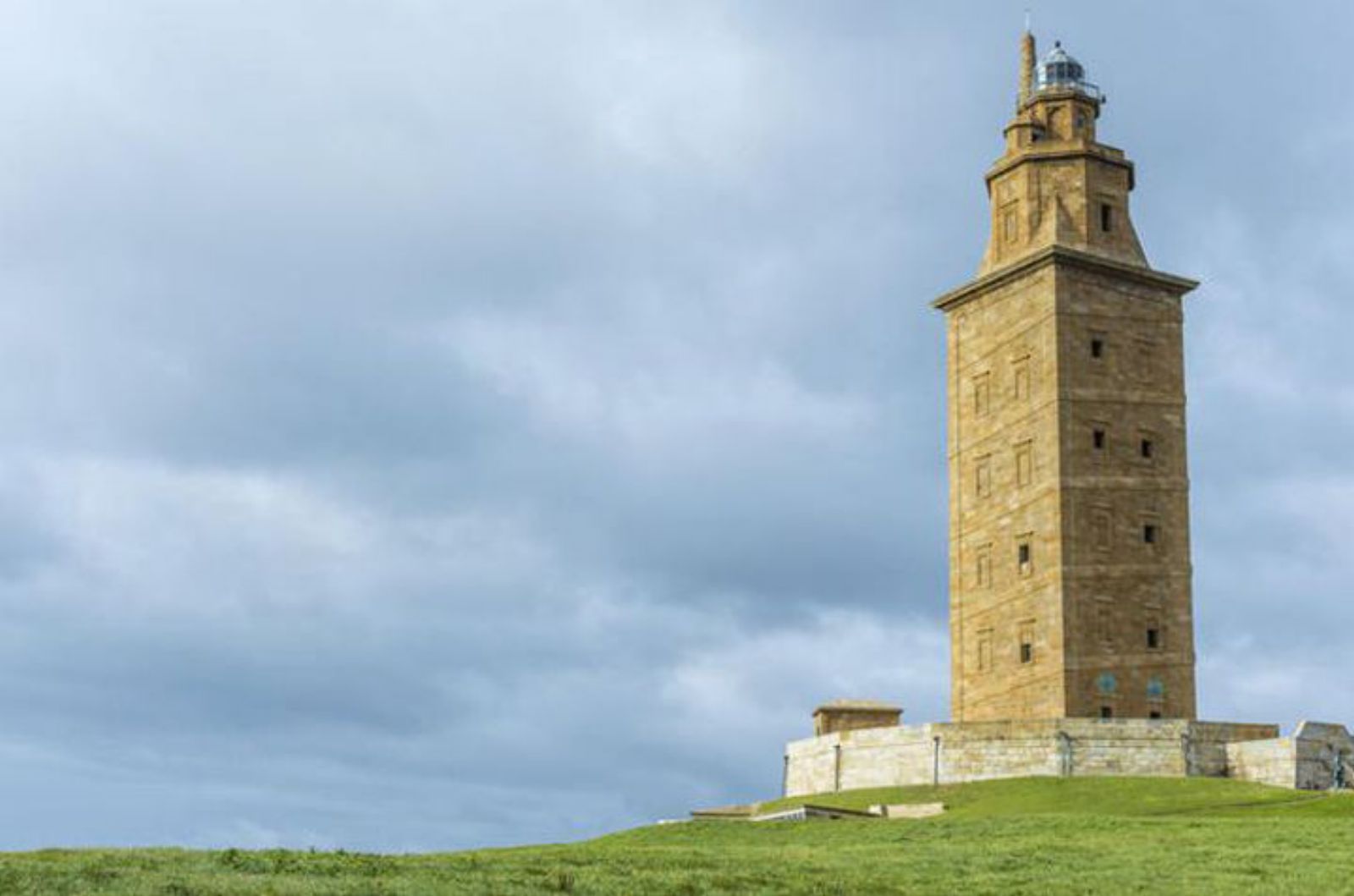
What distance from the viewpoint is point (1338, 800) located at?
51500 mm

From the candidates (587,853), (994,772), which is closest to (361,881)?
(587,853)

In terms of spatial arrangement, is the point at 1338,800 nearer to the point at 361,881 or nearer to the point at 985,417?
the point at 985,417

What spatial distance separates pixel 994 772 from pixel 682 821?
43.2ft

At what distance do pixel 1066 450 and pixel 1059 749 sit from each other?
38.8 ft

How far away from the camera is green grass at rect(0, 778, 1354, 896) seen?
2711 centimetres

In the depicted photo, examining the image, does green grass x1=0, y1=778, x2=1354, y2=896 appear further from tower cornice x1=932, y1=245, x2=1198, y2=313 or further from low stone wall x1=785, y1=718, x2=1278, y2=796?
tower cornice x1=932, y1=245, x2=1198, y2=313

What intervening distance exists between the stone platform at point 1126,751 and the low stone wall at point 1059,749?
0.03 m

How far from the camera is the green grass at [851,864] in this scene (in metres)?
27.1

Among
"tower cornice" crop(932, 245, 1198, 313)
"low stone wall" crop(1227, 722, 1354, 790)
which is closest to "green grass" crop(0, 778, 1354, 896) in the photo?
"low stone wall" crop(1227, 722, 1354, 790)

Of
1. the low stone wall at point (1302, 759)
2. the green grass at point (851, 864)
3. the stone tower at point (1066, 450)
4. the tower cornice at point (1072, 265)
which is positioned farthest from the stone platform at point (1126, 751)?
the tower cornice at point (1072, 265)

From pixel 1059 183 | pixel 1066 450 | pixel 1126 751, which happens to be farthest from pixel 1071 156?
pixel 1126 751

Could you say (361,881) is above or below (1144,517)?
below

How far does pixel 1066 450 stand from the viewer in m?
68.8

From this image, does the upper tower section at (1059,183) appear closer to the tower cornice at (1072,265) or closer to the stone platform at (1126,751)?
the tower cornice at (1072,265)
